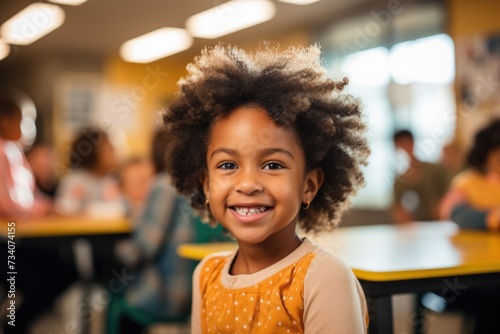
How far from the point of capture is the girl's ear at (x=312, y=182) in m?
1.23

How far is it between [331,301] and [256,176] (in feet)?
0.85

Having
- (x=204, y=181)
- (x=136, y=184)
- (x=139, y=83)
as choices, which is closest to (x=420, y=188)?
(x=136, y=184)

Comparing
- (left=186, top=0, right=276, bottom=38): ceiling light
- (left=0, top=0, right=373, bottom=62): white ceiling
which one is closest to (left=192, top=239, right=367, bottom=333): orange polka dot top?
(left=186, top=0, right=276, bottom=38): ceiling light

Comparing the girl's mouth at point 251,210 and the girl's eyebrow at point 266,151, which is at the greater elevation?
the girl's eyebrow at point 266,151

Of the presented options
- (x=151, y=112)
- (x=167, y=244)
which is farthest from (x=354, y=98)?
(x=151, y=112)

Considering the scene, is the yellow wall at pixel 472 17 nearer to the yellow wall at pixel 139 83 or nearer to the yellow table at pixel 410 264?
the yellow table at pixel 410 264

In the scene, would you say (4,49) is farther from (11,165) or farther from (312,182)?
(312,182)

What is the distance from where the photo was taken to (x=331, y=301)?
41.1 inches

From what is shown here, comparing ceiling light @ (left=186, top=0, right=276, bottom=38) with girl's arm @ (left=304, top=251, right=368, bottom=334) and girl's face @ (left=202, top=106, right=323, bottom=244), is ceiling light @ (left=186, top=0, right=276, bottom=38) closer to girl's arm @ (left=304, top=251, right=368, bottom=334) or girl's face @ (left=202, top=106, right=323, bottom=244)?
girl's face @ (left=202, top=106, right=323, bottom=244)

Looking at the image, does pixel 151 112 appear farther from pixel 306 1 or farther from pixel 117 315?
pixel 117 315

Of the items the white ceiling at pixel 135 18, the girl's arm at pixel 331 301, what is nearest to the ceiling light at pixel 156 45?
the white ceiling at pixel 135 18

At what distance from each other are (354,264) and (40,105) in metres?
8.92

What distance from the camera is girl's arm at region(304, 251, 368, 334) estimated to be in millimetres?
1032

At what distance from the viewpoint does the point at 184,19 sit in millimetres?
7266
